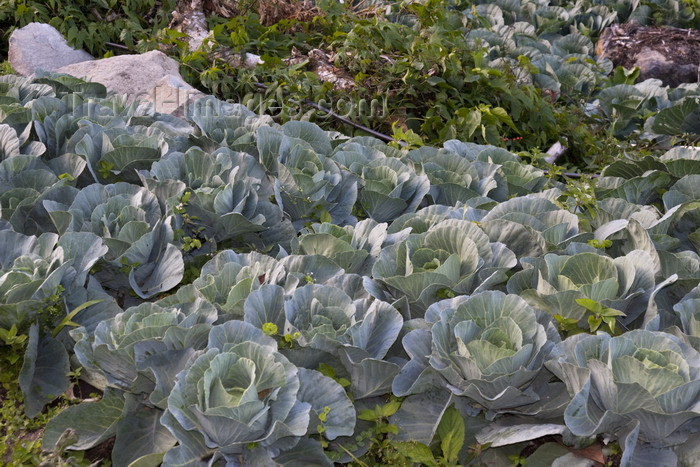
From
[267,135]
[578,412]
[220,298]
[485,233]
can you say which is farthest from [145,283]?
[578,412]

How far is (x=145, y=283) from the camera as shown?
2.59 metres

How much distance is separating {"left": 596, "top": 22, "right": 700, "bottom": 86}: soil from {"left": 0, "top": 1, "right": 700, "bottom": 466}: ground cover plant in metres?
4.13

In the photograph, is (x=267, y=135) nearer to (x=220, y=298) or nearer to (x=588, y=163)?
(x=220, y=298)

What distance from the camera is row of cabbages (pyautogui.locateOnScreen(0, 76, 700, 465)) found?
5.84ft

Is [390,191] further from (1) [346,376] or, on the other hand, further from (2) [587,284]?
(1) [346,376]

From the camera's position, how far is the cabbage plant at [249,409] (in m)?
1.69

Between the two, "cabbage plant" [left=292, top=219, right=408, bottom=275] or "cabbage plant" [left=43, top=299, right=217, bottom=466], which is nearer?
"cabbage plant" [left=43, top=299, right=217, bottom=466]

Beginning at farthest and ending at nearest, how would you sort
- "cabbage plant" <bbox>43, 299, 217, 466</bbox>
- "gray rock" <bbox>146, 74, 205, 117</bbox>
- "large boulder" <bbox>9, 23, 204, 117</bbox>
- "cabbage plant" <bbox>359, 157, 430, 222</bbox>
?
"large boulder" <bbox>9, 23, 204, 117</bbox> < "gray rock" <bbox>146, 74, 205, 117</bbox> < "cabbage plant" <bbox>359, 157, 430, 222</bbox> < "cabbage plant" <bbox>43, 299, 217, 466</bbox>

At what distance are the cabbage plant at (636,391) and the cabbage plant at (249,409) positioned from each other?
64 cm

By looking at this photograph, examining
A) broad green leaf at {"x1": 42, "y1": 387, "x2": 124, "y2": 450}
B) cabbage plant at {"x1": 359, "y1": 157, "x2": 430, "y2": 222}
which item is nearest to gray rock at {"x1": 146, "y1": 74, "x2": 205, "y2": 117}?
cabbage plant at {"x1": 359, "y1": 157, "x2": 430, "y2": 222}

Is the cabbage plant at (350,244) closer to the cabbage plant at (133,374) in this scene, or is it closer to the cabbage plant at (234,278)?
the cabbage plant at (234,278)

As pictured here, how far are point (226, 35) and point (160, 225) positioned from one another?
3824 mm

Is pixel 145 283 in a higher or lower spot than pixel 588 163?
higher

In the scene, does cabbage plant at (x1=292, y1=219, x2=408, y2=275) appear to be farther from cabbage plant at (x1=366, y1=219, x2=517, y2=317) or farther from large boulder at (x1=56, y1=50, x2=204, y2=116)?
large boulder at (x1=56, y1=50, x2=204, y2=116)
